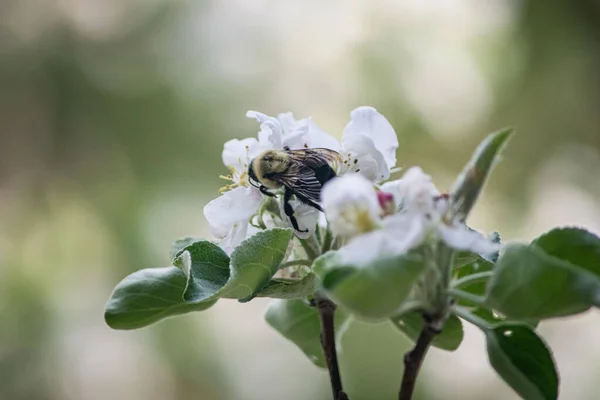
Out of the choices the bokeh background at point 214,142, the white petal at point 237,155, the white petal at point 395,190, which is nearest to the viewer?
the white petal at point 395,190

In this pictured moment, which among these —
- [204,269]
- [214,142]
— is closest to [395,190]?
[204,269]

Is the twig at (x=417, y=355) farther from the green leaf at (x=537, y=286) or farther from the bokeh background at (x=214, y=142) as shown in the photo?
the bokeh background at (x=214, y=142)

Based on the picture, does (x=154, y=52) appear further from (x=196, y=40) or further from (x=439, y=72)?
(x=439, y=72)

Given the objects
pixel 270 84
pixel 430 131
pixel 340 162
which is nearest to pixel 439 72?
pixel 430 131

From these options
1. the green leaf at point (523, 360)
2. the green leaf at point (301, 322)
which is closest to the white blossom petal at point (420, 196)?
the green leaf at point (523, 360)

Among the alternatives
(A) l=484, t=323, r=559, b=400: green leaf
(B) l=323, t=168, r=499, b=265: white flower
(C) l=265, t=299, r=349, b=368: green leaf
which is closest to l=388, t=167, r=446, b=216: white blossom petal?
(B) l=323, t=168, r=499, b=265: white flower

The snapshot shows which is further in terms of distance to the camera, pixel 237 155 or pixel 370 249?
pixel 237 155

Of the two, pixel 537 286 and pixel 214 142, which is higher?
pixel 214 142

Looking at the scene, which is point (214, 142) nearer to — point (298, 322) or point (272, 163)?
point (298, 322)
